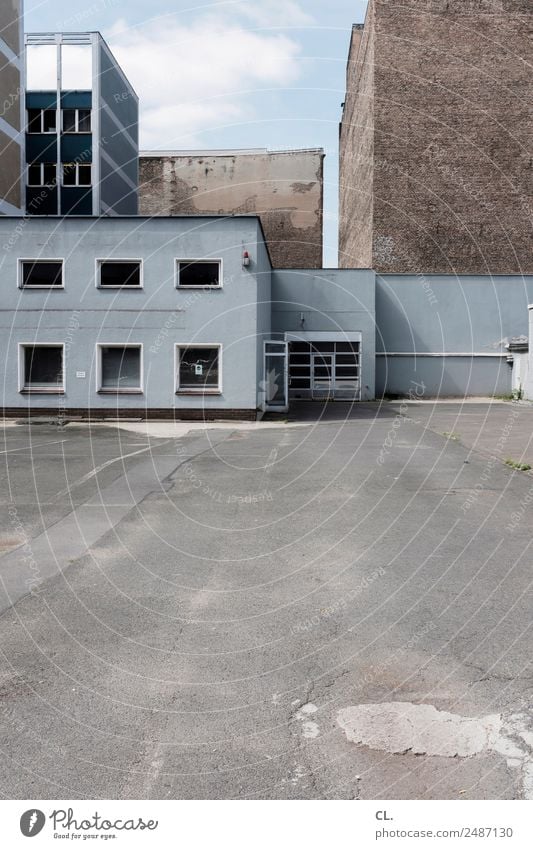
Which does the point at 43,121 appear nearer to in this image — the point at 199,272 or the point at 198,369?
the point at 199,272

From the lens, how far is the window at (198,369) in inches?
936

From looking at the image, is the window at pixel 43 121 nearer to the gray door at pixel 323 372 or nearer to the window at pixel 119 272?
the gray door at pixel 323 372

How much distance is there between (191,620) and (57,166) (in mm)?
39246

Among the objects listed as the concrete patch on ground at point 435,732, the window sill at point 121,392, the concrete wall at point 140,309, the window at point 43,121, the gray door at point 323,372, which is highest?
the window at point 43,121

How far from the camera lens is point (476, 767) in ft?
11.0

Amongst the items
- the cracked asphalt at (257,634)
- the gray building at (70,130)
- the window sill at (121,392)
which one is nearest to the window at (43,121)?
the gray building at (70,130)

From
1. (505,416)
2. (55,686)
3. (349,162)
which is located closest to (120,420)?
(505,416)

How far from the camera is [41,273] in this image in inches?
952

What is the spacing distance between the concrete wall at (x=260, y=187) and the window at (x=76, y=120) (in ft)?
28.6

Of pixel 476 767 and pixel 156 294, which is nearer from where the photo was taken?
pixel 476 767

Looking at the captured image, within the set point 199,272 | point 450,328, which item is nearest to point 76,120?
point 199,272

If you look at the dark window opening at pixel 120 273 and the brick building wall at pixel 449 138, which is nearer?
the dark window opening at pixel 120 273

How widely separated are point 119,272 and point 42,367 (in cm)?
382

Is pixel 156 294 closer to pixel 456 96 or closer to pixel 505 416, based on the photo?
pixel 505 416
